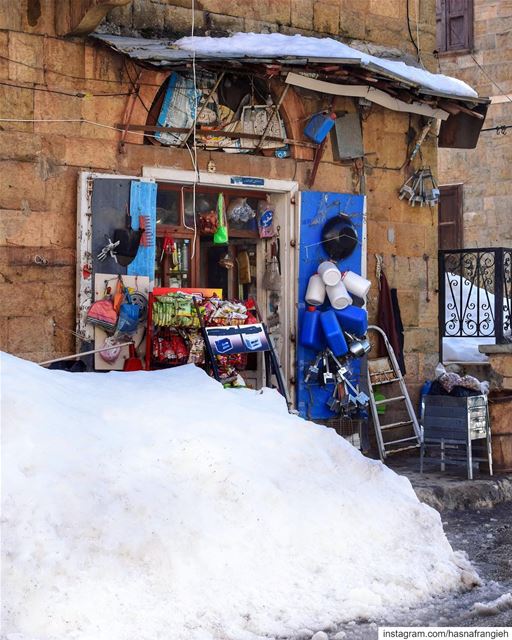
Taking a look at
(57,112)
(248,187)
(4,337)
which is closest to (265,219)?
(248,187)

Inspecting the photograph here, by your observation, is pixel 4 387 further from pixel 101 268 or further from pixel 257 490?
pixel 101 268

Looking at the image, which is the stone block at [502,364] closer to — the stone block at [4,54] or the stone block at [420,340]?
the stone block at [420,340]

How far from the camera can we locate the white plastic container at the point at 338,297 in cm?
1072

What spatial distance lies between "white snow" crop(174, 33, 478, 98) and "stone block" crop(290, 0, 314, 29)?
14.3 inches

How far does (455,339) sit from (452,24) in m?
7.38

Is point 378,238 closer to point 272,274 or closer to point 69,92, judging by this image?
point 272,274

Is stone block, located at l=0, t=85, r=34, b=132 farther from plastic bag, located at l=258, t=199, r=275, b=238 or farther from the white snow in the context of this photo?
plastic bag, located at l=258, t=199, r=275, b=238

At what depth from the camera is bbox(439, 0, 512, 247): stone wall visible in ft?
60.1

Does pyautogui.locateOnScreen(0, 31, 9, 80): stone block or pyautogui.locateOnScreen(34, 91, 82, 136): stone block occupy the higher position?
pyautogui.locateOnScreen(0, 31, 9, 80): stone block

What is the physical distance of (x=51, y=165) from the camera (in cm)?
940

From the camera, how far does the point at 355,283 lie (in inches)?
428

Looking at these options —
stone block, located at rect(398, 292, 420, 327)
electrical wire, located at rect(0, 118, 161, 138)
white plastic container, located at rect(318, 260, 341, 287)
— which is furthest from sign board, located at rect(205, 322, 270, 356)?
stone block, located at rect(398, 292, 420, 327)

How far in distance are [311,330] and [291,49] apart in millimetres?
2778

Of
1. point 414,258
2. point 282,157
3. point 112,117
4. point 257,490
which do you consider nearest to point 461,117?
point 414,258
